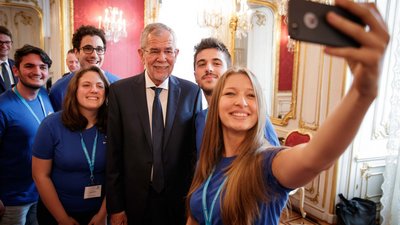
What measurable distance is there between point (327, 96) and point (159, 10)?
3.17 meters

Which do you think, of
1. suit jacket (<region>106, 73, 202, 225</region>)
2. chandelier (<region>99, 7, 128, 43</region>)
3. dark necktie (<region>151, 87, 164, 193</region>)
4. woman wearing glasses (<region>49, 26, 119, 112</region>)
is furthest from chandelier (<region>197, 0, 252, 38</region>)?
dark necktie (<region>151, 87, 164, 193</region>)

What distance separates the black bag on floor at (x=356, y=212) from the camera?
3.06 metres

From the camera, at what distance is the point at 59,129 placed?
1.65 meters

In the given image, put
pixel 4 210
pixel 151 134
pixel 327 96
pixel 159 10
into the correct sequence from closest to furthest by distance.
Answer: pixel 151 134 → pixel 4 210 → pixel 327 96 → pixel 159 10

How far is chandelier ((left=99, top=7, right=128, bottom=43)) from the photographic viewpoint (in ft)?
14.7

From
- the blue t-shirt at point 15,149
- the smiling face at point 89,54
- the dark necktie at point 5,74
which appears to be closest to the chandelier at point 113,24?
the dark necktie at point 5,74

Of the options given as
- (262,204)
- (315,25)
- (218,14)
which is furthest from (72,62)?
(315,25)

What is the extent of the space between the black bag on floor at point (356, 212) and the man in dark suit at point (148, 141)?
88.1 inches

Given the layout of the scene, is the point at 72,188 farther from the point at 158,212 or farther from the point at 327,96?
the point at 327,96

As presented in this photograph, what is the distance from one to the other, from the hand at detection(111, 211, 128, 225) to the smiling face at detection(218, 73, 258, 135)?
89 cm

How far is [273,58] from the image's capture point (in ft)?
13.5

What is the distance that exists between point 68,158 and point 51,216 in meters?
0.40

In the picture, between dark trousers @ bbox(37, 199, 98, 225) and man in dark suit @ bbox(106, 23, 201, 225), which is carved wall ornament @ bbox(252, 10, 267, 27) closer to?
man in dark suit @ bbox(106, 23, 201, 225)

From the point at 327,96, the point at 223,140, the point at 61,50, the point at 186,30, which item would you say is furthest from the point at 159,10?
the point at 223,140
